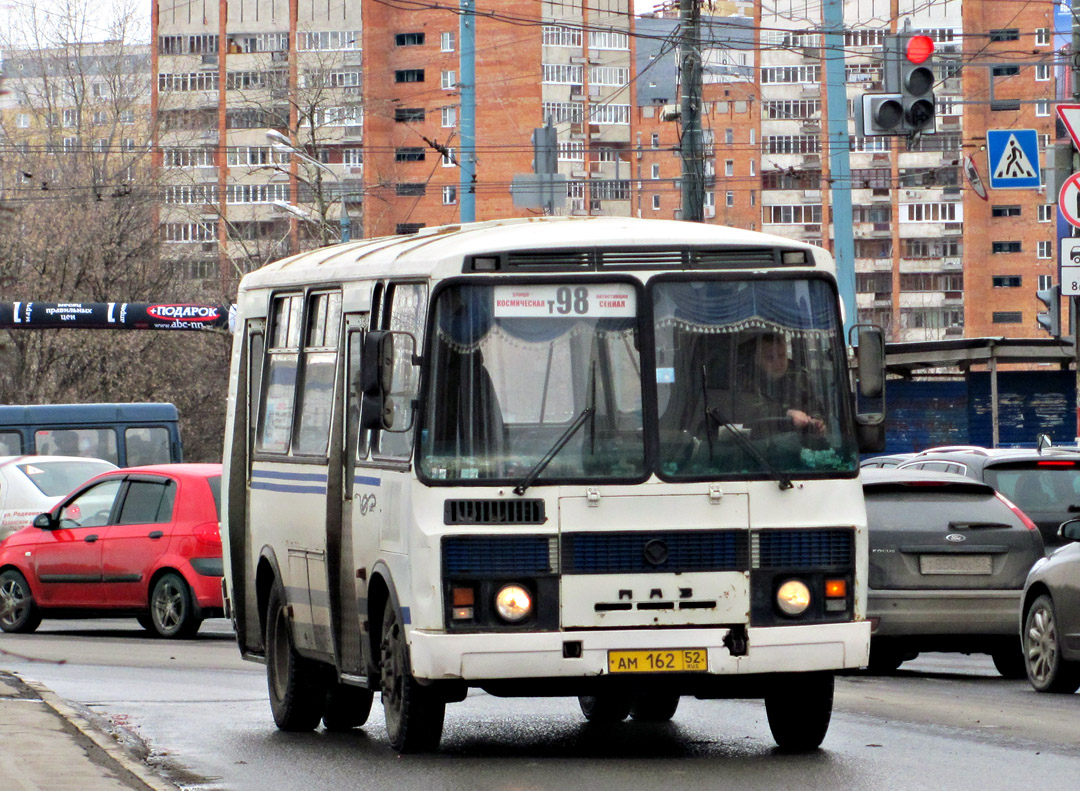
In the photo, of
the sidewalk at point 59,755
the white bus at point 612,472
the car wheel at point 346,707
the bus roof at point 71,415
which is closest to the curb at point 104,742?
the sidewalk at point 59,755

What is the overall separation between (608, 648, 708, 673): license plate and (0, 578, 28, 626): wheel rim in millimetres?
12342

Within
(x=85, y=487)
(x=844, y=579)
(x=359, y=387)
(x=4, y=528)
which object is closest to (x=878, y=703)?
(x=844, y=579)

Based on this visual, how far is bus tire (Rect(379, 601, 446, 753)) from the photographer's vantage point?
30.3ft

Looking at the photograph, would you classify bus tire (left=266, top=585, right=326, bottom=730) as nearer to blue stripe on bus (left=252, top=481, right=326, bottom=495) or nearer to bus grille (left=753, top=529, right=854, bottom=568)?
blue stripe on bus (left=252, top=481, right=326, bottom=495)

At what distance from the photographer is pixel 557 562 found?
901 centimetres

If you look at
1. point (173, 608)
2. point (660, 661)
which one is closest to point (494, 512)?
point (660, 661)

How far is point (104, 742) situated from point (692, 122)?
51.8ft

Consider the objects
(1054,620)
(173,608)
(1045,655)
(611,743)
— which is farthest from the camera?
(173,608)

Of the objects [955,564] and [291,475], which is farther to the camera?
[955,564]

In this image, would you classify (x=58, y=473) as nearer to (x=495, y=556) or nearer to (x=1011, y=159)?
(x=1011, y=159)

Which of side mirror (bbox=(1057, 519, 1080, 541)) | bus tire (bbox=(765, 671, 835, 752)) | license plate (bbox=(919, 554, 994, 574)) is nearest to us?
bus tire (bbox=(765, 671, 835, 752))

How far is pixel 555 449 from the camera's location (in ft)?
29.7

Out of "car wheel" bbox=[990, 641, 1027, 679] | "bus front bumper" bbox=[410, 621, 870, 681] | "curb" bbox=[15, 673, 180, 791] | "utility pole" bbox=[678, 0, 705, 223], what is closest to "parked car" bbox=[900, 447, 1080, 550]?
"car wheel" bbox=[990, 641, 1027, 679]

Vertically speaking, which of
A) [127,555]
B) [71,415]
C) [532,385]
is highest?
[71,415]
